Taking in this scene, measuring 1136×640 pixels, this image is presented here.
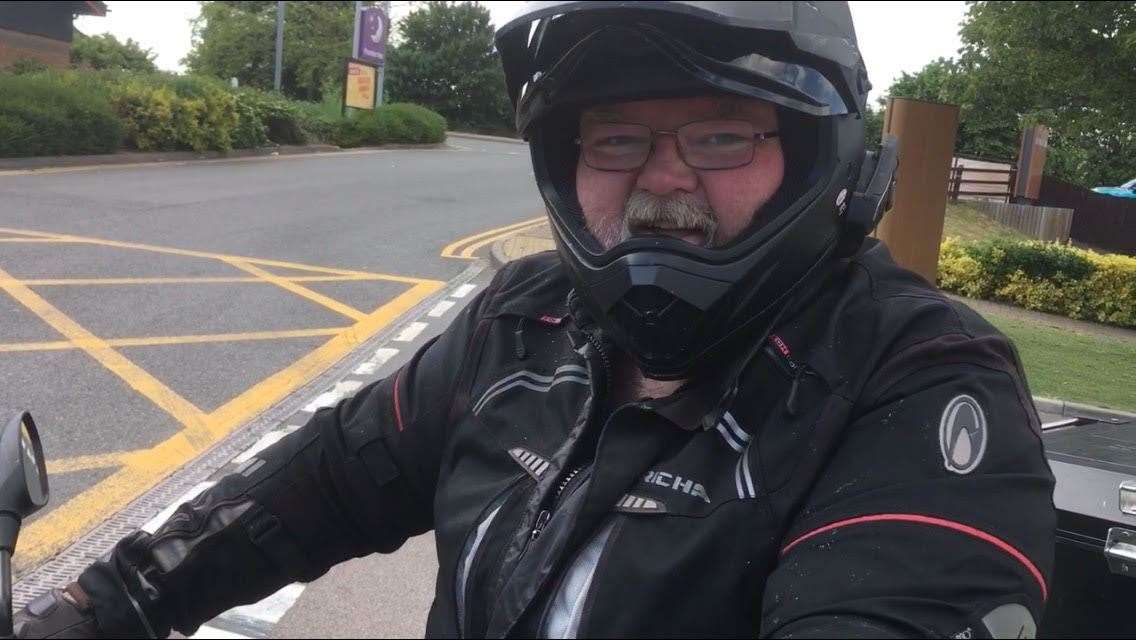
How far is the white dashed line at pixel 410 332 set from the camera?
6.87 meters

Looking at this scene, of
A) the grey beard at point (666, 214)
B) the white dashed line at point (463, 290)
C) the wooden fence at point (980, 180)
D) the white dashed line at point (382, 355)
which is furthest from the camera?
the white dashed line at point (463, 290)

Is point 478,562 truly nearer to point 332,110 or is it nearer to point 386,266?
point 386,266

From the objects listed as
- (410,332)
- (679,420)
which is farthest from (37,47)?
(679,420)

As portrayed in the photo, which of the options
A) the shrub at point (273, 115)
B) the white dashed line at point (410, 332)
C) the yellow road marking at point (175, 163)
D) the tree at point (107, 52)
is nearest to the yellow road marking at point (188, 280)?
the yellow road marking at point (175, 163)

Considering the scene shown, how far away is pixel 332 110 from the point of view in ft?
81.7

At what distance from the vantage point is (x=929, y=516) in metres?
1.12

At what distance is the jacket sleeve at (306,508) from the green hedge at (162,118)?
2.65 meters

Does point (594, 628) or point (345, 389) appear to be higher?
point (594, 628)

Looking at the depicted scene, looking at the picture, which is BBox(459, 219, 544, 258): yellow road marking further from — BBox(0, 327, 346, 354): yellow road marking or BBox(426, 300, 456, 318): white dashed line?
BBox(0, 327, 346, 354): yellow road marking

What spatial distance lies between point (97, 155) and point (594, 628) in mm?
6270

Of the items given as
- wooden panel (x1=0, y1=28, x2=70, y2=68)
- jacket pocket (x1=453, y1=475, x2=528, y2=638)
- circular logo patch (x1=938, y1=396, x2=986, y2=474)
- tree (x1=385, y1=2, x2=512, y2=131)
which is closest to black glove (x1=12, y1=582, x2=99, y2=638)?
jacket pocket (x1=453, y1=475, x2=528, y2=638)

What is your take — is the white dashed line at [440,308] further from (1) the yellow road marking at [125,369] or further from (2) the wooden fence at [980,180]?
(2) the wooden fence at [980,180]

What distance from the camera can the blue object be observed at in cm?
197

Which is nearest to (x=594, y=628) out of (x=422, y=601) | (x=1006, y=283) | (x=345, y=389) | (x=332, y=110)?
(x=1006, y=283)
